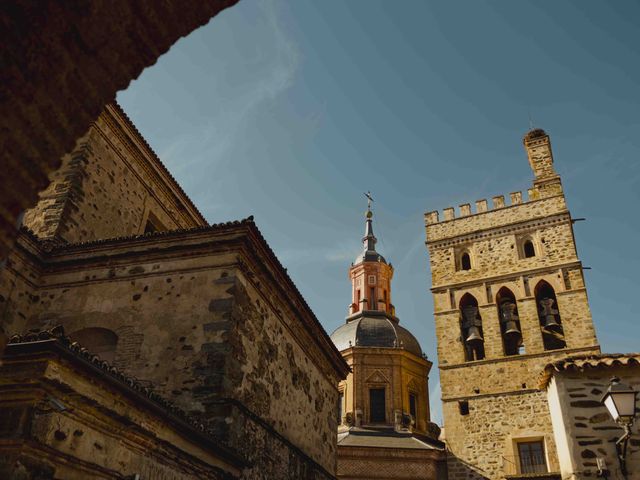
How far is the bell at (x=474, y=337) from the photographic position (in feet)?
90.0

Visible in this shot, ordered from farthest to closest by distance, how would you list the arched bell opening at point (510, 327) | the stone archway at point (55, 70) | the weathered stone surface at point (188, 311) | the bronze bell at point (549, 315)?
the arched bell opening at point (510, 327) < the bronze bell at point (549, 315) < the weathered stone surface at point (188, 311) < the stone archway at point (55, 70)

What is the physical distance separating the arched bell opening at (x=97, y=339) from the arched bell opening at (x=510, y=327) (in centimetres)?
2035

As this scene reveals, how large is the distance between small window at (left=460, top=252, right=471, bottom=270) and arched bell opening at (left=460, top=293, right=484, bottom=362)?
5.92 ft

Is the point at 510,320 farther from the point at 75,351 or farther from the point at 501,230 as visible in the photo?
the point at 75,351

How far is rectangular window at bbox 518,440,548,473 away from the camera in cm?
2309

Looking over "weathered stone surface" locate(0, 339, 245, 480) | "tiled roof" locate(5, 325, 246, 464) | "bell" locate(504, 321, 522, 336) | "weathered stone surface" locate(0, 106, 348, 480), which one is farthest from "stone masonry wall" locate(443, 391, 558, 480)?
"weathered stone surface" locate(0, 339, 245, 480)

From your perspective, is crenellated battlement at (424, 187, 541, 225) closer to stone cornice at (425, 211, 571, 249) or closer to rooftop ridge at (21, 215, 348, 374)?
stone cornice at (425, 211, 571, 249)

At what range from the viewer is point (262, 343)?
1100cm

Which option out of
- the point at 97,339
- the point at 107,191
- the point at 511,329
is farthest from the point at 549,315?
the point at 97,339

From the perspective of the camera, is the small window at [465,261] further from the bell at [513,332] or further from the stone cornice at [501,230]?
the bell at [513,332]

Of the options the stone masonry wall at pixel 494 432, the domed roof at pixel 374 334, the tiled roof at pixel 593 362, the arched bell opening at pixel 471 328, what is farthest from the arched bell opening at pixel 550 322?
the tiled roof at pixel 593 362

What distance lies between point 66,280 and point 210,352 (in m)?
3.60

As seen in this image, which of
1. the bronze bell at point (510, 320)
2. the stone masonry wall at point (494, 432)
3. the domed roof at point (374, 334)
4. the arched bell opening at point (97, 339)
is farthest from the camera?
the domed roof at point (374, 334)

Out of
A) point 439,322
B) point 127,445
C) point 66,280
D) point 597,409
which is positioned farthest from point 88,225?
point 439,322
